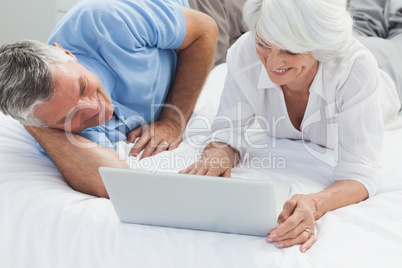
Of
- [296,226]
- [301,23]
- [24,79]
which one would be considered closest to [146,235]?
[296,226]

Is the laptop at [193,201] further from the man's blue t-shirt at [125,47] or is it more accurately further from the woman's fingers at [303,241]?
the man's blue t-shirt at [125,47]

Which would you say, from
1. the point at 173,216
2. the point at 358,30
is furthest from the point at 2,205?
the point at 358,30

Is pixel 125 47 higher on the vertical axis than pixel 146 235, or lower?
higher

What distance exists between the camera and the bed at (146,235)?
1.07 metres

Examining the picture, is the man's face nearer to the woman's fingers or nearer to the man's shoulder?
the man's shoulder

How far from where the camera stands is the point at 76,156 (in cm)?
142

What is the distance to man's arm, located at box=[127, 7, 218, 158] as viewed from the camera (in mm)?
1773

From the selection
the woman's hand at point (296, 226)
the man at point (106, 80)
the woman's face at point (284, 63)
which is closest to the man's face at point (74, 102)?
the man at point (106, 80)

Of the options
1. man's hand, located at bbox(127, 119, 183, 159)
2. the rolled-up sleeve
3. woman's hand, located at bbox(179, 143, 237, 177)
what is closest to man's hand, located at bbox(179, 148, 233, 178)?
woman's hand, located at bbox(179, 143, 237, 177)

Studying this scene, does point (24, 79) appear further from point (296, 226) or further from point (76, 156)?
point (296, 226)

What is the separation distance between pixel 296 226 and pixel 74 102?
0.62m

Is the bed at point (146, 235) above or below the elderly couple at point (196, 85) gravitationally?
below

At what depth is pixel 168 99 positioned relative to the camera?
1.84 m

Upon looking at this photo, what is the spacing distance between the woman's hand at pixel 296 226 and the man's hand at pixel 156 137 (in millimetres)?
562
